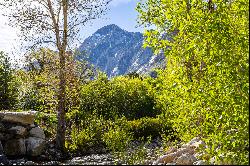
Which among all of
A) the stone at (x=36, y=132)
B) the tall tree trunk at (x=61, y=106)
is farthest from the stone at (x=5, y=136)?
the tall tree trunk at (x=61, y=106)

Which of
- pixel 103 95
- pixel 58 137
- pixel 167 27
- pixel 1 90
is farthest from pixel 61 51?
pixel 103 95

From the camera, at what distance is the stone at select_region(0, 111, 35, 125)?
83.1 ft

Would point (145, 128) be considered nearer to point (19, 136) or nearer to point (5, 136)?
point (19, 136)

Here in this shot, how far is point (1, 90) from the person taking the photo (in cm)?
4200

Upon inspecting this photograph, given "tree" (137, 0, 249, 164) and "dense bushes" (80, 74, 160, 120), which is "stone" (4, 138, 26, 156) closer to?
"tree" (137, 0, 249, 164)

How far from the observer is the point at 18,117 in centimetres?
2569

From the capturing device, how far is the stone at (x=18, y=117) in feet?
83.1

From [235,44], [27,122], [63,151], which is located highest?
[235,44]

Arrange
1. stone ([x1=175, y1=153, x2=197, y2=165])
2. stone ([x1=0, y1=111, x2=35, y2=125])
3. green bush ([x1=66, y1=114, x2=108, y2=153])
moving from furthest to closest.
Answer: green bush ([x1=66, y1=114, x2=108, y2=153])
stone ([x1=0, y1=111, x2=35, y2=125])
stone ([x1=175, y1=153, x2=197, y2=165])

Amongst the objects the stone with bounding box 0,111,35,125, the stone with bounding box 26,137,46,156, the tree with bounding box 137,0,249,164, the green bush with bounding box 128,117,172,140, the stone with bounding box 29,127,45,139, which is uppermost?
the tree with bounding box 137,0,249,164

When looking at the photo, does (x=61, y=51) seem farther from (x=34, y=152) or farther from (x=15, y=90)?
(x=15, y=90)

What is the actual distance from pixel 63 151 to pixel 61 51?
6.15 m

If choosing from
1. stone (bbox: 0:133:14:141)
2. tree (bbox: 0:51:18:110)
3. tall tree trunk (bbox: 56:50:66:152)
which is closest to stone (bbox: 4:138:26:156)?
stone (bbox: 0:133:14:141)

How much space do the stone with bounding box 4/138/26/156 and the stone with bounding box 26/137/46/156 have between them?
297 mm
